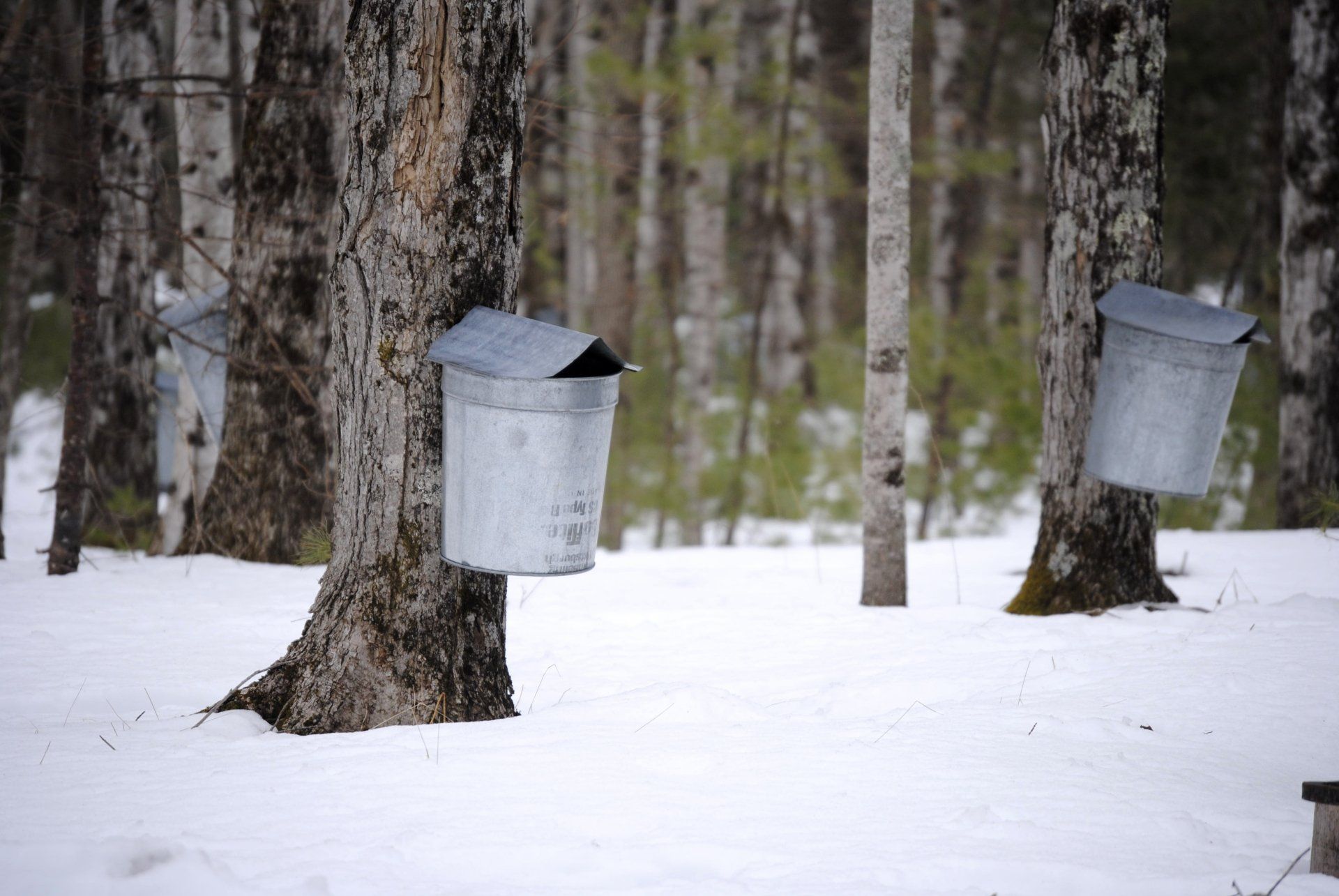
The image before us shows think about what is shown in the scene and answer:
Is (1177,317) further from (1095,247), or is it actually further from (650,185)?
(650,185)

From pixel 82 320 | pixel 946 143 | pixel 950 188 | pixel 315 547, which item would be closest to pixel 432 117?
pixel 315 547

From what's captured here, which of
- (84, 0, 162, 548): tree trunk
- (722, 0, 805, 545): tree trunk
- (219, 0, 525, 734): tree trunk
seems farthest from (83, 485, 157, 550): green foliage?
(722, 0, 805, 545): tree trunk

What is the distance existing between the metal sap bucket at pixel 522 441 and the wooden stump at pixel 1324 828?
1.55 meters

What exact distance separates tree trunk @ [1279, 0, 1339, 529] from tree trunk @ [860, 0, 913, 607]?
376 cm

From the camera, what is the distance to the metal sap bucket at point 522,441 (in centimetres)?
253

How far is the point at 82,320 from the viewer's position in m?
4.80

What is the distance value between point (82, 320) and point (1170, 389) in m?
4.51

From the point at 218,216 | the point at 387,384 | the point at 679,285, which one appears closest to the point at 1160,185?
the point at 387,384

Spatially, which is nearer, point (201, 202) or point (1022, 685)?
point (1022, 685)

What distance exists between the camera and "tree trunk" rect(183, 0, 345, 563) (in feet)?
17.4

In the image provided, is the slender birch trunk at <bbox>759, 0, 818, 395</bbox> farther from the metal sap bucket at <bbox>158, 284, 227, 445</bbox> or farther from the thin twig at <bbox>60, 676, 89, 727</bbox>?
the thin twig at <bbox>60, 676, 89, 727</bbox>

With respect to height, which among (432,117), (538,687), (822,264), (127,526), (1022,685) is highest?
(432,117)

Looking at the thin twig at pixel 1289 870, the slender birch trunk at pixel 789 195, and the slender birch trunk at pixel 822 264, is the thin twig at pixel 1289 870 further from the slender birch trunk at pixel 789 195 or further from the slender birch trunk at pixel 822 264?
the slender birch trunk at pixel 822 264

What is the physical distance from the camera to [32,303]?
13.2 meters
